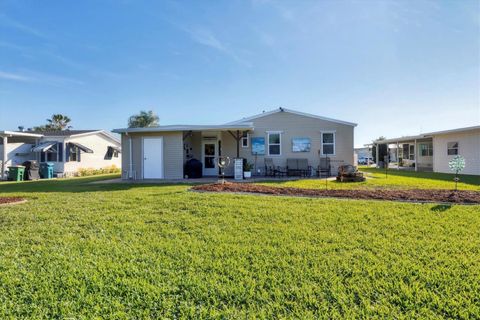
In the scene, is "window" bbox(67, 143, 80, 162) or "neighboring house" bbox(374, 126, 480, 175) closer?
"neighboring house" bbox(374, 126, 480, 175)

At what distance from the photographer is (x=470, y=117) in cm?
2039

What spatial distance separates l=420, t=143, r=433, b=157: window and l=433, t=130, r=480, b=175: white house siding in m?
3.27

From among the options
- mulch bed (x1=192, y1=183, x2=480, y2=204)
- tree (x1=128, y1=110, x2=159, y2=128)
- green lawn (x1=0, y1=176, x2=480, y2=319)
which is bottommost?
green lawn (x1=0, y1=176, x2=480, y2=319)

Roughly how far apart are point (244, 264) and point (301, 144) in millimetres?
12804

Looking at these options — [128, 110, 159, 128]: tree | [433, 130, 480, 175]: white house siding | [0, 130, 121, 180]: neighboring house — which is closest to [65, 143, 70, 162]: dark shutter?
[0, 130, 121, 180]: neighboring house

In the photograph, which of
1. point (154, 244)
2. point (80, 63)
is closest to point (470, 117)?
point (154, 244)

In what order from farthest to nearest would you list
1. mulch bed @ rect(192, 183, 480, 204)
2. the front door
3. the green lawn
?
the front door
mulch bed @ rect(192, 183, 480, 204)
the green lawn

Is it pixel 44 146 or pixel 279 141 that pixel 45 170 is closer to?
pixel 44 146

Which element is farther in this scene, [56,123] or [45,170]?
[56,123]

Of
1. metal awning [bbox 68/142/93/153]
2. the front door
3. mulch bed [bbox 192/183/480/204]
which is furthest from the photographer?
metal awning [bbox 68/142/93/153]

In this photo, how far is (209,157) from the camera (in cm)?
1570

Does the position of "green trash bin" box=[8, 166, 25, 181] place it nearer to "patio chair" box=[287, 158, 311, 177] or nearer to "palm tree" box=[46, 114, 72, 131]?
"patio chair" box=[287, 158, 311, 177]

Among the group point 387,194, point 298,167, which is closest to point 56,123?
point 298,167

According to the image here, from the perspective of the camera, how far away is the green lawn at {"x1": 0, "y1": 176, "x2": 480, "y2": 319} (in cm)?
240
